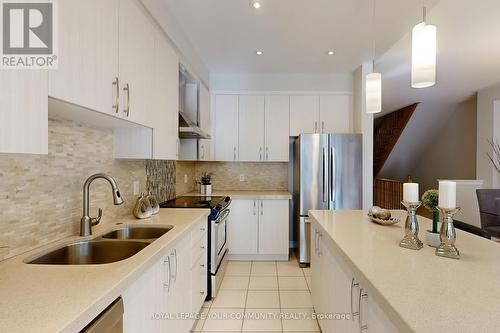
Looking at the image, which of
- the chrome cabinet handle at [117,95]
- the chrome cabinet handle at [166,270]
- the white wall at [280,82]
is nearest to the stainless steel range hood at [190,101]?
the white wall at [280,82]

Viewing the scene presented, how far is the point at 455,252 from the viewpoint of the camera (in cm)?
120

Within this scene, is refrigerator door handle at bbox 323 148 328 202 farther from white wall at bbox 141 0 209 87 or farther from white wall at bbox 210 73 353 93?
white wall at bbox 141 0 209 87

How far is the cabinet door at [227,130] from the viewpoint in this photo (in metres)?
3.92

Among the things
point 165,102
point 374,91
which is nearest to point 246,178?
point 165,102

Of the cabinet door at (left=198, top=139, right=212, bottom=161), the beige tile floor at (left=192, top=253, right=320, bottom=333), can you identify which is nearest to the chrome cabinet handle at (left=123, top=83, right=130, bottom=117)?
the beige tile floor at (left=192, top=253, right=320, bottom=333)

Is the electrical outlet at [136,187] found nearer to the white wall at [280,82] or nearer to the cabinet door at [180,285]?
the cabinet door at [180,285]

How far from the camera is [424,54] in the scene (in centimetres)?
141

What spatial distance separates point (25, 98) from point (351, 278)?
1.53m

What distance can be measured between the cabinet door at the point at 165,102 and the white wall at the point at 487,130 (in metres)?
5.34

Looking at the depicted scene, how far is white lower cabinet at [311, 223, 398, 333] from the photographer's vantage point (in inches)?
40.6

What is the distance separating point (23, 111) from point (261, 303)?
2.33 metres

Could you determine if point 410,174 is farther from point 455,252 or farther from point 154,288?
point 154,288

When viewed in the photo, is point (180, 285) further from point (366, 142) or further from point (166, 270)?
point (366, 142)

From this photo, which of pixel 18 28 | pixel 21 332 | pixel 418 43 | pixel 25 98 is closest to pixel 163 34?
pixel 18 28
